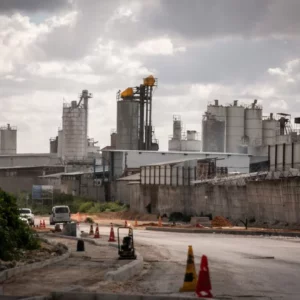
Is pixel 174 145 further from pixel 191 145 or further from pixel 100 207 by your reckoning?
pixel 100 207

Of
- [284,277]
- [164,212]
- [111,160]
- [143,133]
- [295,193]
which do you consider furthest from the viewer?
[143,133]

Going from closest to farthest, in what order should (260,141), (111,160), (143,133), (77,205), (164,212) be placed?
(164,212)
(77,205)
(111,160)
(143,133)
(260,141)

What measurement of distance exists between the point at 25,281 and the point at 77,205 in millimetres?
79280

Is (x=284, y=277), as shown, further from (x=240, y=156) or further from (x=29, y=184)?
(x=29, y=184)

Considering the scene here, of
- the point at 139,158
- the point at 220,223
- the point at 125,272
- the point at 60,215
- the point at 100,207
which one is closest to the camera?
the point at 125,272

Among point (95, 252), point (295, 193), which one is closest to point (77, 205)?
point (295, 193)

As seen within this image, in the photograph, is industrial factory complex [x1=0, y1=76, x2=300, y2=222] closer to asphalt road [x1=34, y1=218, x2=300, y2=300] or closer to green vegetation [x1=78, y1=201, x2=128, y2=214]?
green vegetation [x1=78, y1=201, x2=128, y2=214]

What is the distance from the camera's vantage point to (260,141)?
128 meters

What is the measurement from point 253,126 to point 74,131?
26723 mm

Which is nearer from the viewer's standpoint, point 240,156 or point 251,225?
point 251,225

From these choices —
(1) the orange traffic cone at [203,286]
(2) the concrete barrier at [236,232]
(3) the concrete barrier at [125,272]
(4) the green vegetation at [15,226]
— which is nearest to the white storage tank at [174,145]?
(2) the concrete barrier at [236,232]

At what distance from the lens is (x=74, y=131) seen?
5261 inches

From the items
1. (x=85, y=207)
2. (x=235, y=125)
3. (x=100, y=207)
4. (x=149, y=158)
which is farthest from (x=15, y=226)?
(x=235, y=125)

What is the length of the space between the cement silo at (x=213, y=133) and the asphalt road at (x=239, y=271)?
93.2 meters
